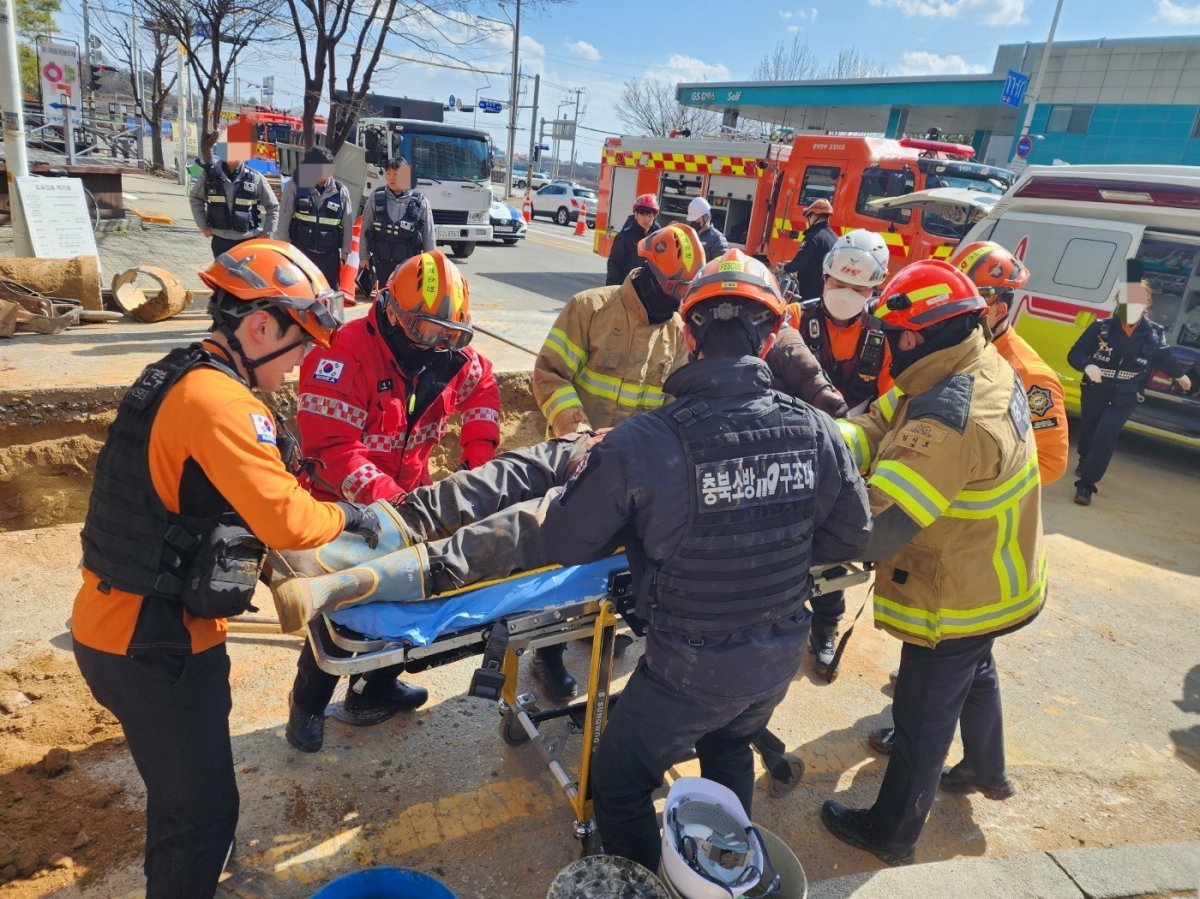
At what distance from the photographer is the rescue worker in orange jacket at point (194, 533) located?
177cm

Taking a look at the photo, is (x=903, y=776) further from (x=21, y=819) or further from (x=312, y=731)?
(x=21, y=819)

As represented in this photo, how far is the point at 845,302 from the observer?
3.98m

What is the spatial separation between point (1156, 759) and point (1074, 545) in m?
2.61

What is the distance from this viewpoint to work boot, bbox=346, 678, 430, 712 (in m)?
3.18

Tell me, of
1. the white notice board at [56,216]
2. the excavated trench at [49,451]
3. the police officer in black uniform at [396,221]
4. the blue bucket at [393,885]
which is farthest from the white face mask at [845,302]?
the white notice board at [56,216]

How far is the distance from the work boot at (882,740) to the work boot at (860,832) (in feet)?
1.79

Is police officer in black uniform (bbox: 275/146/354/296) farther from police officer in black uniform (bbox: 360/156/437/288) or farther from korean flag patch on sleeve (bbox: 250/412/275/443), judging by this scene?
korean flag patch on sleeve (bbox: 250/412/275/443)

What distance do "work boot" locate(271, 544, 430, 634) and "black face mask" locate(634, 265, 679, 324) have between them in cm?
167

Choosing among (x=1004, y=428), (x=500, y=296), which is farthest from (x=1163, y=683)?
(x=500, y=296)

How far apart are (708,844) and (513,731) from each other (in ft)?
4.31

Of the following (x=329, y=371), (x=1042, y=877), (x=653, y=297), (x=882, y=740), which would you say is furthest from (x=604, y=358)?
(x=1042, y=877)

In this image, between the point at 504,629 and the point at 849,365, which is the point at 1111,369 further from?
the point at 504,629

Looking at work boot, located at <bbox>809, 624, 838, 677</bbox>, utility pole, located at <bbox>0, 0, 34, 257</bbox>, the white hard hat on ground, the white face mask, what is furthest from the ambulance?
utility pole, located at <bbox>0, 0, 34, 257</bbox>

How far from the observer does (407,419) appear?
9.90 feet
